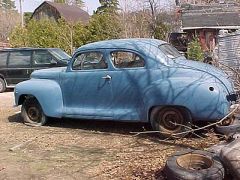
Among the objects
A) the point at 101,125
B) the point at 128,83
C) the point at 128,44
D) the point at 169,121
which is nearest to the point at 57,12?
the point at 101,125

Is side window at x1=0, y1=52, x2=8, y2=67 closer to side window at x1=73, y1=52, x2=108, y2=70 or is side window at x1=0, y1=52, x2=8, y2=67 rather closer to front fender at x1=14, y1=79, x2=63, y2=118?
front fender at x1=14, y1=79, x2=63, y2=118

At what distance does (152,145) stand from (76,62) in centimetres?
246

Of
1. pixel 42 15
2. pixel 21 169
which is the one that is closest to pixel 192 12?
Answer: pixel 21 169

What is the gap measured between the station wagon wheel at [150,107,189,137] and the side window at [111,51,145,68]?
953 mm

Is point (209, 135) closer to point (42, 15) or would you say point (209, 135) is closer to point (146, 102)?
point (146, 102)

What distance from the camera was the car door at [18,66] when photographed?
13.5m

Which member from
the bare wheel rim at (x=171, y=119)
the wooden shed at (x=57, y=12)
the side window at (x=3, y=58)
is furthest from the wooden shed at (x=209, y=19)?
the wooden shed at (x=57, y=12)

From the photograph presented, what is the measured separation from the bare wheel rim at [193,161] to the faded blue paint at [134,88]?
1.42m

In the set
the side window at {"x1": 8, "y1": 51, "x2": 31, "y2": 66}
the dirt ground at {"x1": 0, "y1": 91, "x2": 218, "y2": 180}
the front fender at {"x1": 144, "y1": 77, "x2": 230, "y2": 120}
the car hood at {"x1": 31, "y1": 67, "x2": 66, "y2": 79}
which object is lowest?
the dirt ground at {"x1": 0, "y1": 91, "x2": 218, "y2": 180}

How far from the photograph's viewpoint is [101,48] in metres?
7.20

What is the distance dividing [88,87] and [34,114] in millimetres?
1787

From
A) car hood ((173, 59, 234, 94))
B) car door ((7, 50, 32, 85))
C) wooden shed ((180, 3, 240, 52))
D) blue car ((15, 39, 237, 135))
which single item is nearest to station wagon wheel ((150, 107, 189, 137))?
blue car ((15, 39, 237, 135))

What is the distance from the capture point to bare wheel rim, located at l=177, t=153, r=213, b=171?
15.4 ft

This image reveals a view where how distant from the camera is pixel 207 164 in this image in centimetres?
466
